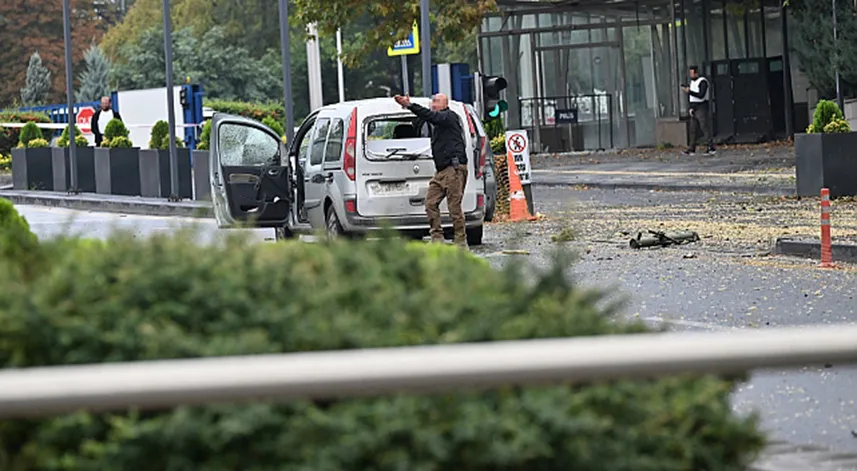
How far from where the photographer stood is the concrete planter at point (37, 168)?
3816cm

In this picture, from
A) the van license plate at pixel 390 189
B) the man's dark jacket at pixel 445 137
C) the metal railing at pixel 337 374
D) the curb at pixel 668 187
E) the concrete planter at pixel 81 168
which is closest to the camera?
the metal railing at pixel 337 374

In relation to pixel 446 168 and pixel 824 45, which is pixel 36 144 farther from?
pixel 446 168

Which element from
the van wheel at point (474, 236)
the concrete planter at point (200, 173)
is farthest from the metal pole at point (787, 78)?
the van wheel at point (474, 236)

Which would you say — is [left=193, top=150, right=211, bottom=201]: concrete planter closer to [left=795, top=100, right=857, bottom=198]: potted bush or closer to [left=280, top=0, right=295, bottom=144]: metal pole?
[left=280, top=0, right=295, bottom=144]: metal pole

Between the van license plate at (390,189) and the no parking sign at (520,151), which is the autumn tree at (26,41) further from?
the van license plate at (390,189)

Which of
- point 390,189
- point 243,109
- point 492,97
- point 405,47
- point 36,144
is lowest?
point 390,189

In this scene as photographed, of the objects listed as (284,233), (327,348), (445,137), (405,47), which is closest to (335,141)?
(445,137)

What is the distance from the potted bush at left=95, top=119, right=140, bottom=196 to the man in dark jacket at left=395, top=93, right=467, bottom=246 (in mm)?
16988

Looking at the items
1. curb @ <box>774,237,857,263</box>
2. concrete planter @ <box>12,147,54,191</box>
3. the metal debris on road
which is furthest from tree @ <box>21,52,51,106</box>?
curb @ <box>774,237,857,263</box>

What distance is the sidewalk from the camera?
27.9 metres

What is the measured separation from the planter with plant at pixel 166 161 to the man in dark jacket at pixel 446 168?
1391 cm

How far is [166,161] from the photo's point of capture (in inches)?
1288

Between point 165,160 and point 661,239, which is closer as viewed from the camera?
point 661,239

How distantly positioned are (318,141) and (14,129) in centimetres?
3579
